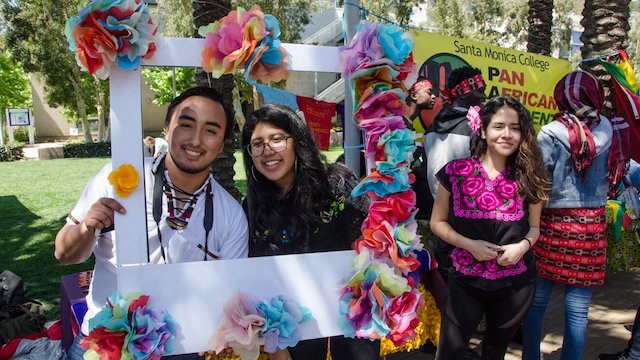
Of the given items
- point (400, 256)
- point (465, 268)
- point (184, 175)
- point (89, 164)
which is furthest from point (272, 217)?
point (89, 164)

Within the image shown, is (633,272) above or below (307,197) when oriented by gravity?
below

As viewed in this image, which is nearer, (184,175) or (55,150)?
(184,175)

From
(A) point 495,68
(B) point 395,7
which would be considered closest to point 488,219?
(A) point 495,68

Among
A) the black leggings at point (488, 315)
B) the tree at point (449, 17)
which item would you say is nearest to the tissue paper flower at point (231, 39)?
the black leggings at point (488, 315)

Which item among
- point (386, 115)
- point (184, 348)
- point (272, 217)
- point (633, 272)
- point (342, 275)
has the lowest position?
point (633, 272)

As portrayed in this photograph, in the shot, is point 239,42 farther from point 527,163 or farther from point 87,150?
point 87,150

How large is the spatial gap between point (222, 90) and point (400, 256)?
2.77 metres

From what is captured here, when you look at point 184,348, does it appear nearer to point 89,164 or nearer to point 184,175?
point 184,175

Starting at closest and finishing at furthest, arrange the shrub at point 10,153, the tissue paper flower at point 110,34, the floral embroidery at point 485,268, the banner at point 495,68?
the tissue paper flower at point 110,34 → the floral embroidery at point 485,268 → the banner at point 495,68 → the shrub at point 10,153

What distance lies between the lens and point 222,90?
4.05 meters

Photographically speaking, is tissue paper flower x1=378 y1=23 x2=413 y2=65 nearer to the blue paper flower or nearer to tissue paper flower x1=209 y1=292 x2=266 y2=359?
the blue paper flower

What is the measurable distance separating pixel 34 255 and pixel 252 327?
567cm

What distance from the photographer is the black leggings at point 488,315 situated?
2.38m

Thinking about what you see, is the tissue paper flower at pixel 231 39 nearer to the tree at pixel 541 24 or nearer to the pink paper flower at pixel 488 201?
the pink paper flower at pixel 488 201
